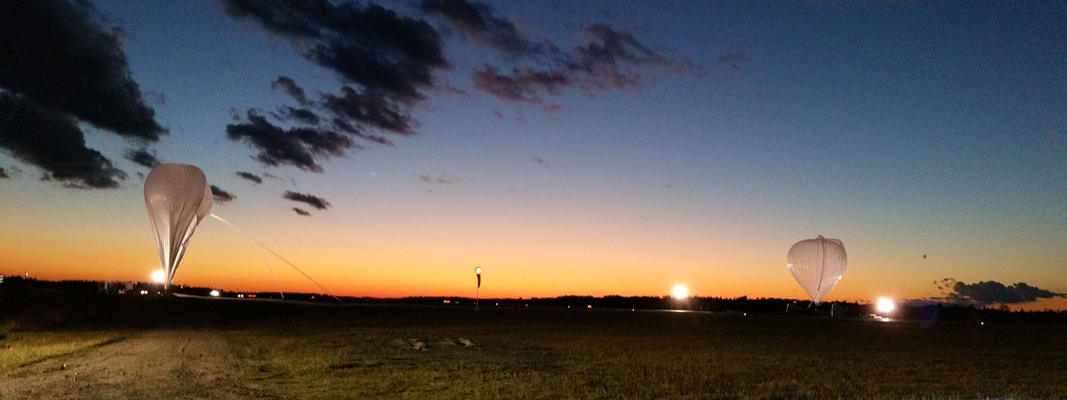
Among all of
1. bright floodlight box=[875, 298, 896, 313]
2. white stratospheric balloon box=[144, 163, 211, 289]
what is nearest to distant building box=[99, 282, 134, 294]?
white stratospheric balloon box=[144, 163, 211, 289]

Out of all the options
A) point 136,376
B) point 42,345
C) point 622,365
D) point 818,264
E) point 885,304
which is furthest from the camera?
point 885,304

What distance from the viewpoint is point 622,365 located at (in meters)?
20.4

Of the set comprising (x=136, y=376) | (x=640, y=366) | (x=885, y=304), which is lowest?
(x=136, y=376)

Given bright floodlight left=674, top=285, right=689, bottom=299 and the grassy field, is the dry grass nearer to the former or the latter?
the grassy field

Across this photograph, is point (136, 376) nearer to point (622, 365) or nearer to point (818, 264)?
point (622, 365)

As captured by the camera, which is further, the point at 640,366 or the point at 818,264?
the point at 818,264

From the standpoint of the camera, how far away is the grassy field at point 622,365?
15.9 metres

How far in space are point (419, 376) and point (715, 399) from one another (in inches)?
273

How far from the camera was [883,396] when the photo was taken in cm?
1521

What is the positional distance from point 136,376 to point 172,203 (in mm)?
18876

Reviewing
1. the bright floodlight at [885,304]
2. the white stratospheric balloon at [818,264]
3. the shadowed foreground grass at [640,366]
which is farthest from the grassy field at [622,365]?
the bright floodlight at [885,304]

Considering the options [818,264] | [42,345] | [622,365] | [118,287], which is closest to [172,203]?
[42,345]

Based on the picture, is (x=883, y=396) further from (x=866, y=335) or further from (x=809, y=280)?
(x=809, y=280)

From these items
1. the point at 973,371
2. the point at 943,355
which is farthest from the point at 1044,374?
the point at 943,355
